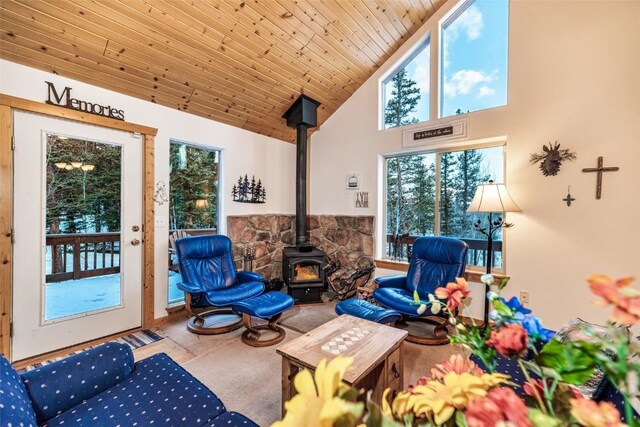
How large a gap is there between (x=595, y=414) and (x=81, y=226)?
3.50 m

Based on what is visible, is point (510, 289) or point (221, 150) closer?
point (510, 289)

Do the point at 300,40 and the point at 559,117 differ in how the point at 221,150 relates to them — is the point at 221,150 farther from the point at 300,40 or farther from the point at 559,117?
the point at 559,117

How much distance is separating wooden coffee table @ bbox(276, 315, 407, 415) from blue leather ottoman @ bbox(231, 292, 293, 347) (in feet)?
2.78

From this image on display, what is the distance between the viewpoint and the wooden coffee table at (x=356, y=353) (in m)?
1.54

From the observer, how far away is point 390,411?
53cm

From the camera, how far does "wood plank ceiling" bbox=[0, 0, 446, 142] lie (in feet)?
7.22

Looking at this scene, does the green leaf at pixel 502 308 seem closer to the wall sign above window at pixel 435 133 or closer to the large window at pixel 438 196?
the large window at pixel 438 196

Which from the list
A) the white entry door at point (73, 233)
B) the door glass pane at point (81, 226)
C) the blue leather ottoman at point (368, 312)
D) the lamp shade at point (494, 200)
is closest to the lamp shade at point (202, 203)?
the white entry door at point (73, 233)

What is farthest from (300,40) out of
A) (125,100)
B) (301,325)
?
(301,325)

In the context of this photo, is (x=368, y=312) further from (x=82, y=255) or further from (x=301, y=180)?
(x=82, y=255)

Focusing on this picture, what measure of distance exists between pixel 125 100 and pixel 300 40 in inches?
77.6

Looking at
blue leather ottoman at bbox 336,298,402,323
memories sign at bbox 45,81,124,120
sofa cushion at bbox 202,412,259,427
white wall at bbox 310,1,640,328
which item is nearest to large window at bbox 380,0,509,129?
white wall at bbox 310,1,640,328

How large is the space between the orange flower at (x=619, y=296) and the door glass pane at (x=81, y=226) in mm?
3460

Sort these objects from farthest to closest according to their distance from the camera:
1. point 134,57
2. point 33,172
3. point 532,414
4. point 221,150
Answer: point 221,150 → point 134,57 → point 33,172 → point 532,414
